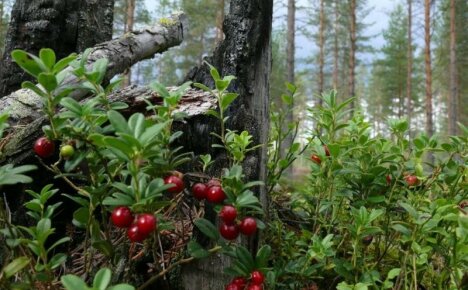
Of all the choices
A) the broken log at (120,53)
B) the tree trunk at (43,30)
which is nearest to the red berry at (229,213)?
the broken log at (120,53)

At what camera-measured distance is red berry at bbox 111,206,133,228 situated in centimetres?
116

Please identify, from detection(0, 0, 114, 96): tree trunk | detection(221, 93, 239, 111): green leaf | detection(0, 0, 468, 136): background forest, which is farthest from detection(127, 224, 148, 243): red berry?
detection(0, 0, 468, 136): background forest

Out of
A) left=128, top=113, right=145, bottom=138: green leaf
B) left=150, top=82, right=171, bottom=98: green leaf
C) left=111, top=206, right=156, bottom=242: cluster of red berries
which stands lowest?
left=111, top=206, right=156, bottom=242: cluster of red berries

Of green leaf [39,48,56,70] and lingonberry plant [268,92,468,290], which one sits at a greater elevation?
green leaf [39,48,56,70]

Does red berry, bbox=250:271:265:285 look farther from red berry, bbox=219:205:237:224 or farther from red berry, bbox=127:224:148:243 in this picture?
red berry, bbox=127:224:148:243

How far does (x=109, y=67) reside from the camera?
3092mm

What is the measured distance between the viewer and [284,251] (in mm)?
2188

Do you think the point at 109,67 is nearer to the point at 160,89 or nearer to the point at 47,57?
the point at 160,89

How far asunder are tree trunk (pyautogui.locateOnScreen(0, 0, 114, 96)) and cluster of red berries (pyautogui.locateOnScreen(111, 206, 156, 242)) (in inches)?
107

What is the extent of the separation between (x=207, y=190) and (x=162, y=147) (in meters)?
0.21

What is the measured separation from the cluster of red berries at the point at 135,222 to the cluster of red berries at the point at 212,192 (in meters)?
0.28

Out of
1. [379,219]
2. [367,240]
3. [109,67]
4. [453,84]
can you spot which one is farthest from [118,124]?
[453,84]

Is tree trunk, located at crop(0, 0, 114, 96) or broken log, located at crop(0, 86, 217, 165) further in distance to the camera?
tree trunk, located at crop(0, 0, 114, 96)

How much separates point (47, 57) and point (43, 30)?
2398 millimetres
